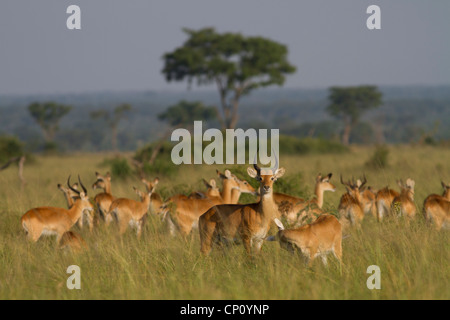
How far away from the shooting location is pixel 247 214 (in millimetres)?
5527

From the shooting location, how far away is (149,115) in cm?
14712

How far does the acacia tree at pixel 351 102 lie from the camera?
164ft

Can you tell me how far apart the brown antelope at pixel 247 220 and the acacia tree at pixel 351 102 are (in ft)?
146

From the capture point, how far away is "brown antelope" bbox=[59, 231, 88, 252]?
605 centimetres

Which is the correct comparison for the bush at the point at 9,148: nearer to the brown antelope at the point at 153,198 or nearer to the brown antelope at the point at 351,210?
the brown antelope at the point at 153,198

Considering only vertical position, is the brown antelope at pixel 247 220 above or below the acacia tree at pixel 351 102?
below

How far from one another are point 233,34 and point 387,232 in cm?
2842

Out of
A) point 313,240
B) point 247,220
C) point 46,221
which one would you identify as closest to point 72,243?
point 46,221

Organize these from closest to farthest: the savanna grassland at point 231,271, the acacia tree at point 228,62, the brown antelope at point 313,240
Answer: the savanna grassland at point 231,271 < the brown antelope at point 313,240 < the acacia tree at point 228,62

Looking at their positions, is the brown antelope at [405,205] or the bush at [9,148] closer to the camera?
the brown antelope at [405,205]

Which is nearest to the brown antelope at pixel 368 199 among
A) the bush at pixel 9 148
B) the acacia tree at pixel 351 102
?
the bush at pixel 9 148

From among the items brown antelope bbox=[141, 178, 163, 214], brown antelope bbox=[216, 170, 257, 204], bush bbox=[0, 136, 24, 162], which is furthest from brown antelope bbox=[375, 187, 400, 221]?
bush bbox=[0, 136, 24, 162]
